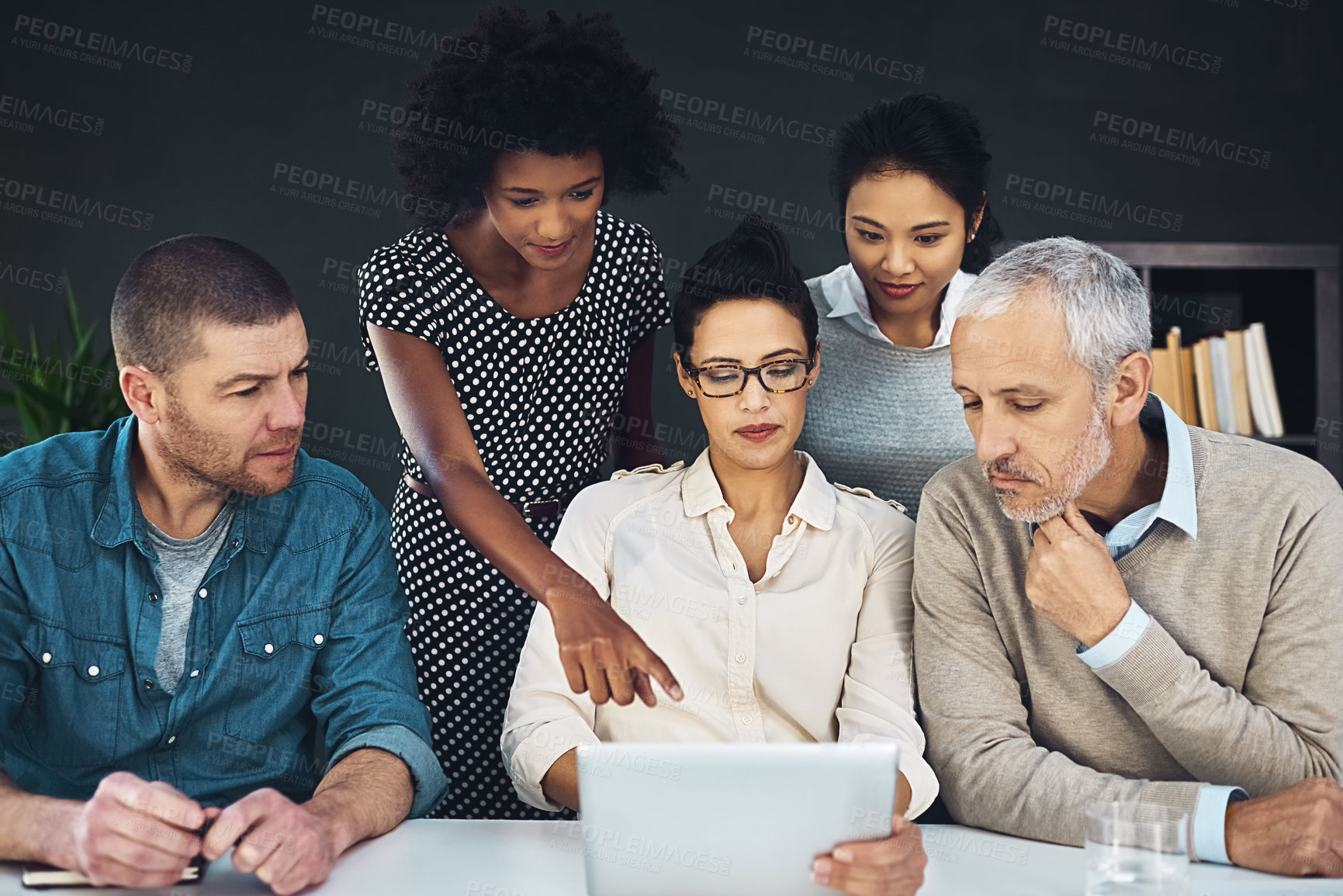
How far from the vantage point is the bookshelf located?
372 cm

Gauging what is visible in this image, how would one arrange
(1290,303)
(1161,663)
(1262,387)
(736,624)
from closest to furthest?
(1161,663) → (736,624) → (1262,387) → (1290,303)

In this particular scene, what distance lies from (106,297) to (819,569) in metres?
3.10

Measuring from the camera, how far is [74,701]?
176 centimetres

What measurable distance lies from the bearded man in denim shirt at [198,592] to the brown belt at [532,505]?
0.48 m

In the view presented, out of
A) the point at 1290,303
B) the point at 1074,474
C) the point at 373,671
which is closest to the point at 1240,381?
the point at 1290,303

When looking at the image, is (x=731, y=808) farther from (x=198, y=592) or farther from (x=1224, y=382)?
(x=1224, y=382)

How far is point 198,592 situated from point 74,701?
23 centimetres

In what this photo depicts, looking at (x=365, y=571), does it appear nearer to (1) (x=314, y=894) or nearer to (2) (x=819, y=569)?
(1) (x=314, y=894)

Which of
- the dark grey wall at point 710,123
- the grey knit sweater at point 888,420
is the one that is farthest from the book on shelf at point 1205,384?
the grey knit sweater at point 888,420

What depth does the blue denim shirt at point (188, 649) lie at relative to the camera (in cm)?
176

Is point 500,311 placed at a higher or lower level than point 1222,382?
lower

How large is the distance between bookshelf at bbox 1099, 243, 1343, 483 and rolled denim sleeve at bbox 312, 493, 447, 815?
263cm

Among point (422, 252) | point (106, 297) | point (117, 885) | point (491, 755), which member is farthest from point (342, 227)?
point (117, 885)

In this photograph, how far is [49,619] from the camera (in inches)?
68.8
